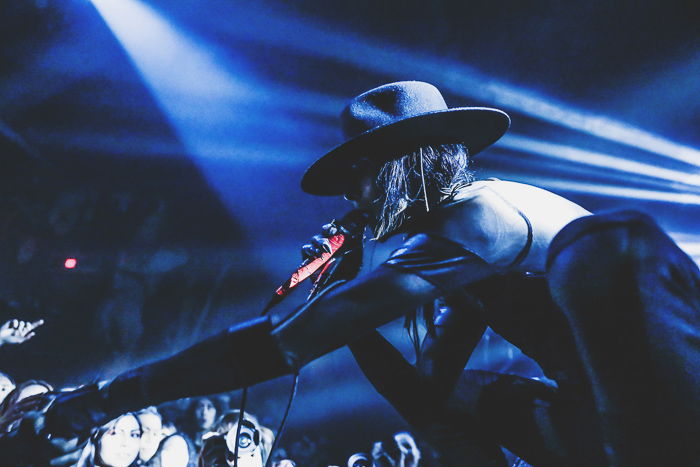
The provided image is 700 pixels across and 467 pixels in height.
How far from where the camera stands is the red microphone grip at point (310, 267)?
131 cm

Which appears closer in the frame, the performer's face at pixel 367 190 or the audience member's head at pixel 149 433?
the performer's face at pixel 367 190

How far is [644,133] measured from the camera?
4.55 m

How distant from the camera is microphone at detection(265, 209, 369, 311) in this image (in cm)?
132

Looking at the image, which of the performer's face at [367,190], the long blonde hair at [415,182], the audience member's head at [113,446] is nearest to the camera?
the long blonde hair at [415,182]

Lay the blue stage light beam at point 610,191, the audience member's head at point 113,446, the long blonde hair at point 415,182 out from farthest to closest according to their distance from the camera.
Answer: the blue stage light beam at point 610,191
the audience member's head at point 113,446
the long blonde hair at point 415,182

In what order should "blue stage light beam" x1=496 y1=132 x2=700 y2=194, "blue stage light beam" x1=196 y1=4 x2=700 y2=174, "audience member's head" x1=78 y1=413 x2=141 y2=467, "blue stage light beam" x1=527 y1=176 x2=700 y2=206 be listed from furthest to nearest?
"blue stage light beam" x1=527 y1=176 x2=700 y2=206, "blue stage light beam" x1=496 y1=132 x2=700 y2=194, "blue stage light beam" x1=196 y1=4 x2=700 y2=174, "audience member's head" x1=78 y1=413 x2=141 y2=467

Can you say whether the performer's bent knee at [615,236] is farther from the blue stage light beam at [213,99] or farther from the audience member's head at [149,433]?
the blue stage light beam at [213,99]

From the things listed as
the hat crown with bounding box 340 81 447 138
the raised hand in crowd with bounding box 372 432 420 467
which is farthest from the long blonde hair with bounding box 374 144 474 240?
the raised hand in crowd with bounding box 372 432 420 467

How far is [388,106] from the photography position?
4.96 ft

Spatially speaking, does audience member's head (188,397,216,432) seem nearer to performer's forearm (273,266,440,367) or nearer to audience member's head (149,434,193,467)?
audience member's head (149,434,193,467)

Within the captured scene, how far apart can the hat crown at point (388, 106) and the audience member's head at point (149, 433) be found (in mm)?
3449

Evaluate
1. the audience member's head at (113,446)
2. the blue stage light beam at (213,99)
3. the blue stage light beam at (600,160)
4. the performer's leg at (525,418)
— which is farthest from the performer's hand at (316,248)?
the blue stage light beam at (600,160)

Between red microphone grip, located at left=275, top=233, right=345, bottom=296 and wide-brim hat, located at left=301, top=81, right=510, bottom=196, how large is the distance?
31 centimetres

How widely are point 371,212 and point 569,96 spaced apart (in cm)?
382
